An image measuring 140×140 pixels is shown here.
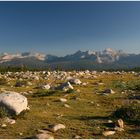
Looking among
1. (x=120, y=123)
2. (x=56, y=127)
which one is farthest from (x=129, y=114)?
(x=56, y=127)

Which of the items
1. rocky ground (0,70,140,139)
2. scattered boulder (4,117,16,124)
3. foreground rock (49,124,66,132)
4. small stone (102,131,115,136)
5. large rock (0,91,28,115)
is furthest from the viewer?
large rock (0,91,28,115)

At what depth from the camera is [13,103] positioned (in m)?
18.9

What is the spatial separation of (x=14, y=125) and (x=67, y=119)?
281 cm

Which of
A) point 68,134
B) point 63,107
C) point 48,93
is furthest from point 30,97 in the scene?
point 68,134

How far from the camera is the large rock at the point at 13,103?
1867cm

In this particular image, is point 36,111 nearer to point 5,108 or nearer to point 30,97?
point 5,108

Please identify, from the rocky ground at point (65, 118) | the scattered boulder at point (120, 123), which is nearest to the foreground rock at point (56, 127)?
the rocky ground at point (65, 118)

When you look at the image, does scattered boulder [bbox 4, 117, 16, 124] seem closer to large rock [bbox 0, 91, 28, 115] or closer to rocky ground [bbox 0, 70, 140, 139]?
rocky ground [bbox 0, 70, 140, 139]

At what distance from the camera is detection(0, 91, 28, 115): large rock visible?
18672mm

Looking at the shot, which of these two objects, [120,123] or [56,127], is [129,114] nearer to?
[120,123]

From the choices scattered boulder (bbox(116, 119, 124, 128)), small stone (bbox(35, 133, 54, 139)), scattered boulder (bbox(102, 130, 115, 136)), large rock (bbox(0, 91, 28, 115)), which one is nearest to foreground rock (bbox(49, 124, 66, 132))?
small stone (bbox(35, 133, 54, 139))

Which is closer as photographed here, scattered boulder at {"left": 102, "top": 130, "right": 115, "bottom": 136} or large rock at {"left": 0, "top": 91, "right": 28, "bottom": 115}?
scattered boulder at {"left": 102, "top": 130, "right": 115, "bottom": 136}

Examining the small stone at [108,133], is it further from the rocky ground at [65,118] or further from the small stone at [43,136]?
the small stone at [43,136]

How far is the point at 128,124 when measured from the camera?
17.5m
